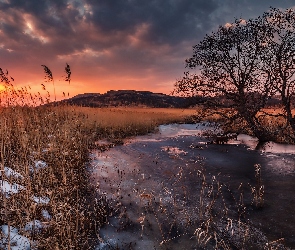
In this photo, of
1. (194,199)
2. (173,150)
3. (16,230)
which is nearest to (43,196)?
(16,230)

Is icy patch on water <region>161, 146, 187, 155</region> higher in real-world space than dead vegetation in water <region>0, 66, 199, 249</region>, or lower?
lower

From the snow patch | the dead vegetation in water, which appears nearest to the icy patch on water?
the dead vegetation in water

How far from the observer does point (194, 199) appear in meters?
5.95

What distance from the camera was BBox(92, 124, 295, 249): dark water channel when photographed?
14.0 ft

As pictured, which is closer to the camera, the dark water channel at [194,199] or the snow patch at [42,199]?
the dark water channel at [194,199]

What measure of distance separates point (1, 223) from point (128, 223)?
208cm

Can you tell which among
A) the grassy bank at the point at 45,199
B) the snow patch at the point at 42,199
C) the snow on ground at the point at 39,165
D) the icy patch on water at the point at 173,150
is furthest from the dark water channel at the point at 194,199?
the snow on ground at the point at 39,165

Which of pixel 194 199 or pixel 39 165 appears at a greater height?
pixel 39 165

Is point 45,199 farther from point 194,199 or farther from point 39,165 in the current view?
point 194,199

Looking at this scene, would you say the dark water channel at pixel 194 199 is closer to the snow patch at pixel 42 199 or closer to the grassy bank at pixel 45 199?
the grassy bank at pixel 45 199

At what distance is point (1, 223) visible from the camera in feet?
11.9

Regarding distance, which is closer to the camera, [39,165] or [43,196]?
[43,196]

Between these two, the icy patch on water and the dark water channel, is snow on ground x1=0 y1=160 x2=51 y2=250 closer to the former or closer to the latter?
the dark water channel

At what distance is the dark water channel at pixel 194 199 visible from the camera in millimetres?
4262
